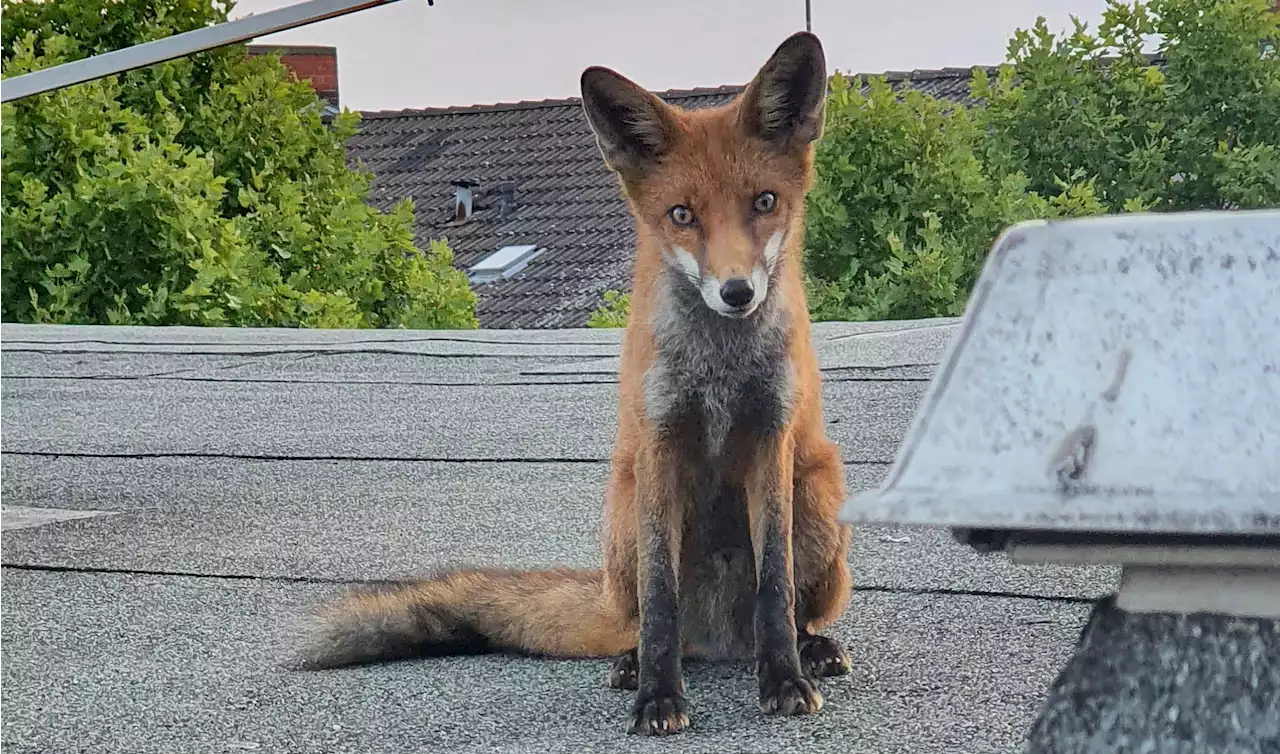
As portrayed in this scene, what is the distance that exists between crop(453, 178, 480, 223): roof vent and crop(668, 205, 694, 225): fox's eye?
46.5 ft

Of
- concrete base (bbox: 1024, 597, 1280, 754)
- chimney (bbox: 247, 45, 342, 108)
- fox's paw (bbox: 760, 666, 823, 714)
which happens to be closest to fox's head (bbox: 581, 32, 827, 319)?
fox's paw (bbox: 760, 666, 823, 714)

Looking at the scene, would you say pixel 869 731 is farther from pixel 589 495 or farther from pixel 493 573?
pixel 589 495

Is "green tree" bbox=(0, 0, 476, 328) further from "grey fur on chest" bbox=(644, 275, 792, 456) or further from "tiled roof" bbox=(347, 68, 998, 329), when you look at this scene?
→ "grey fur on chest" bbox=(644, 275, 792, 456)

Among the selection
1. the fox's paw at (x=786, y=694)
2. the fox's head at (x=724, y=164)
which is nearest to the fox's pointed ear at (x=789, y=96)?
the fox's head at (x=724, y=164)

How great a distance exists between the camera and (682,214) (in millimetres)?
2020

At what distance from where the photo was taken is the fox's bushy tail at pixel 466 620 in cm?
243

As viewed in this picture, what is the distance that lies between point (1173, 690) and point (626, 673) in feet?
5.30

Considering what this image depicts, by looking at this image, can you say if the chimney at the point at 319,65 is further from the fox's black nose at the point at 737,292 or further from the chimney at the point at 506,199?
the fox's black nose at the point at 737,292

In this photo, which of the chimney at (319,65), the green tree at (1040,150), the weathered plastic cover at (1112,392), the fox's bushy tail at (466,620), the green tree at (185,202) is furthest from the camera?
the chimney at (319,65)

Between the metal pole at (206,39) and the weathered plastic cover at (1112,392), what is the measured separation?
84.5 inches

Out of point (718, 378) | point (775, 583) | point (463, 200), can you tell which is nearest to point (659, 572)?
point (775, 583)

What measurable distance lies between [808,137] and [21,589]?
6.45ft

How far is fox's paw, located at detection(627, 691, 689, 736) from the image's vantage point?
201 centimetres

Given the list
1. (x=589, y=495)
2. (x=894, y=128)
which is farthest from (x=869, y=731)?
(x=894, y=128)
